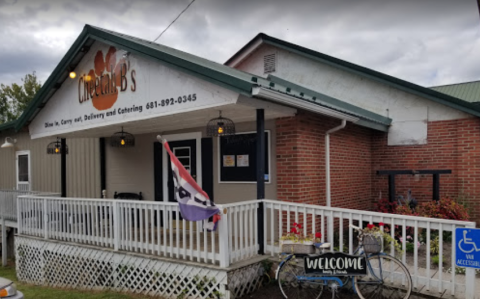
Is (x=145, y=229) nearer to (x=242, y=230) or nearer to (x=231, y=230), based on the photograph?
(x=231, y=230)

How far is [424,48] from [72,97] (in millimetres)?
21696

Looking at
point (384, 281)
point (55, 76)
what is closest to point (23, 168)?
point (55, 76)

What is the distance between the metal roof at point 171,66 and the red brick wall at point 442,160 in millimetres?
840

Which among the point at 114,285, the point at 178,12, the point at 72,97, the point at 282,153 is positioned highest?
the point at 178,12

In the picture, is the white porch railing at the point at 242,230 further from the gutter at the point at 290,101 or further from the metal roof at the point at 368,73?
the metal roof at the point at 368,73

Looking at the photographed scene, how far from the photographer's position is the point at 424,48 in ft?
75.2

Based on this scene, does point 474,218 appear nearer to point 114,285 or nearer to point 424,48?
point 114,285

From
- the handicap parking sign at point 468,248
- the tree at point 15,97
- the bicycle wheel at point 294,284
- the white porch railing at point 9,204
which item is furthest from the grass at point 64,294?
the tree at point 15,97

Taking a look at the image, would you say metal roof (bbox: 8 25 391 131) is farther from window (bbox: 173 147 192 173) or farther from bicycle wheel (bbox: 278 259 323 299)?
bicycle wheel (bbox: 278 259 323 299)

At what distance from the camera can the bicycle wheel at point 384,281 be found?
4.63 meters

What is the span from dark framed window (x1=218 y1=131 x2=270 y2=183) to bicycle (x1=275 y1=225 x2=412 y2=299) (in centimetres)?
273

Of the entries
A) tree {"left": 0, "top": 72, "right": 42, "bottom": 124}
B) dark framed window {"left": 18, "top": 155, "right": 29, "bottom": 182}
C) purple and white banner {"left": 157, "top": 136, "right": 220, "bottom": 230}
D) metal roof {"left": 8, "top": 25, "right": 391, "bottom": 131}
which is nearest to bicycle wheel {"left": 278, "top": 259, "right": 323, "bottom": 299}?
purple and white banner {"left": 157, "top": 136, "right": 220, "bottom": 230}

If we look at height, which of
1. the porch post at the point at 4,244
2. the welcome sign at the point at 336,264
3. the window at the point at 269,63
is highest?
the window at the point at 269,63

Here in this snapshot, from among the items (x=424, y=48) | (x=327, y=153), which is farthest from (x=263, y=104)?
(x=424, y=48)
